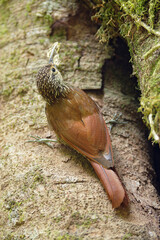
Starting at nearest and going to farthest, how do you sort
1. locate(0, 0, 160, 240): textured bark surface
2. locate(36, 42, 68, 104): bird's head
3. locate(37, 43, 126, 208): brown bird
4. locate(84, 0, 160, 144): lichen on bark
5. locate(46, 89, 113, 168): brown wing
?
locate(84, 0, 160, 144): lichen on bark
locate(0, 0, 160, 240): textured bark surface
locate(37, 43, 126, 208): brown bird
locate(46, 89, 113, 168): brown wing
locate(36, 42, 68, 104): bird's head

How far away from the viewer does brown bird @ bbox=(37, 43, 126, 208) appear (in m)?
2.09

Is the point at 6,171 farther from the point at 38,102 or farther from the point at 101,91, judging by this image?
the point at 101,91

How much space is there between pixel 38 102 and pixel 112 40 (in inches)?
42.7

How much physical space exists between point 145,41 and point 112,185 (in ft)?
3.76

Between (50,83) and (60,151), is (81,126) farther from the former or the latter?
(50,83)

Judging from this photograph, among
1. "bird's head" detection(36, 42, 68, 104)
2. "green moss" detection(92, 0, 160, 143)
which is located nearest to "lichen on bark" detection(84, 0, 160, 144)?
"green moss" detection(92, 0, 160, 143)

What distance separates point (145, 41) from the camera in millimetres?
2133

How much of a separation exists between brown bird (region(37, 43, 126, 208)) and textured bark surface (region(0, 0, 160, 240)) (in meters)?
0.12

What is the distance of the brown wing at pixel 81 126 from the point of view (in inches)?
88.2

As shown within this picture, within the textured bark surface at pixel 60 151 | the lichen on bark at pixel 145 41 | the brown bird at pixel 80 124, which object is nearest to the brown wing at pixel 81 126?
the brown bird at pixel 80 124

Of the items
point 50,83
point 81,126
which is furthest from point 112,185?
point 50,83

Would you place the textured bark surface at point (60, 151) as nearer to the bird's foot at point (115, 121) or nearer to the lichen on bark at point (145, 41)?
the bird's foot at point (115, 121)

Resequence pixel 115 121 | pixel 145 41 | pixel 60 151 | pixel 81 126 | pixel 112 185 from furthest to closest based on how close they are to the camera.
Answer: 1. pixel 115 121
2. pixel 60 151
3. pixel 81 126
4. pixel 145 41
5. pixel 112 185

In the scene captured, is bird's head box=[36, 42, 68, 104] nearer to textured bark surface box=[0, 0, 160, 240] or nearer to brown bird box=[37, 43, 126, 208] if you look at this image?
brown bird box=[37, 43, 126, 208]
